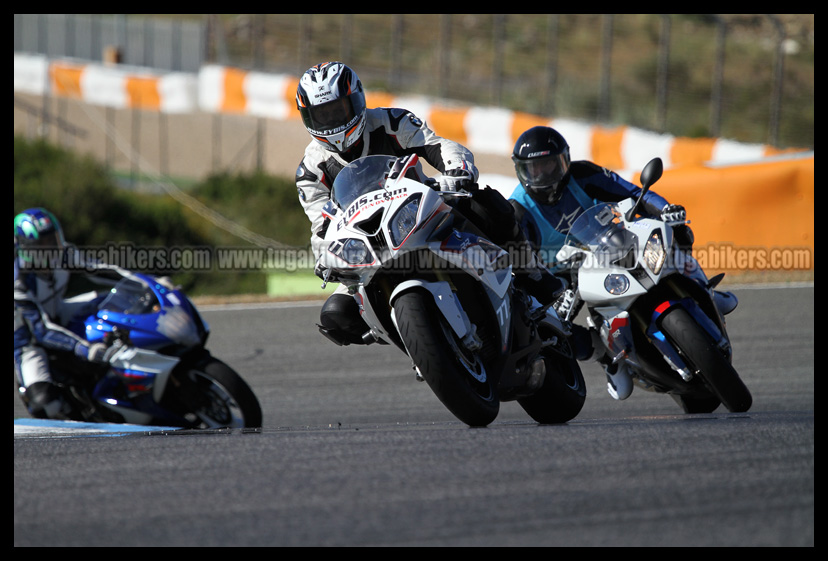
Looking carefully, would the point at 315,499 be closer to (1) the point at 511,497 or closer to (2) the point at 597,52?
(1) the point at 511,497

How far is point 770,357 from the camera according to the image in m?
8.04

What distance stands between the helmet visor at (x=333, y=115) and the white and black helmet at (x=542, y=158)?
120cm

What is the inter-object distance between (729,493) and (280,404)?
488 centimetres

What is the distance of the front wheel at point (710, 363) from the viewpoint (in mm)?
5289

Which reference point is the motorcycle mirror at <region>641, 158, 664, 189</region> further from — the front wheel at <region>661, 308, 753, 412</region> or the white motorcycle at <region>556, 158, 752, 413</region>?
the front wheel at <region>661, 308, 753, 412</region>

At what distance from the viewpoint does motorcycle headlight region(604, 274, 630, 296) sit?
18.7 feet

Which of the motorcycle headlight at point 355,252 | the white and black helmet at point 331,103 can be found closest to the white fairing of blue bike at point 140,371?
the white and black helmet at point 331,103

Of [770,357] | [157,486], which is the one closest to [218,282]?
[770,357]

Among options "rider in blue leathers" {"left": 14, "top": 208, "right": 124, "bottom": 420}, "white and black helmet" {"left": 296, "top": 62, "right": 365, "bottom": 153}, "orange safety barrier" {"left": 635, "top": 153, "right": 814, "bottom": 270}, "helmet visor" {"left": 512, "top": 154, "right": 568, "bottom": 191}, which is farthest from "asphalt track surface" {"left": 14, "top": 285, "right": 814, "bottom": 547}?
"orange safety barrier" {"left": 635, "top": 153, "right": 814, "bottom": 270}

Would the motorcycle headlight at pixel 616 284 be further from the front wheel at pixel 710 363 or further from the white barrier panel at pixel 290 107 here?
the white barrier panel at pixel 290 107

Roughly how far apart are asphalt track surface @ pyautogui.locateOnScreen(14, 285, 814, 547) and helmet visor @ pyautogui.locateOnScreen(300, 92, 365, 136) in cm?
154

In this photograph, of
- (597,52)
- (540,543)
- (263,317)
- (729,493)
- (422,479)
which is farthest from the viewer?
(597,52)

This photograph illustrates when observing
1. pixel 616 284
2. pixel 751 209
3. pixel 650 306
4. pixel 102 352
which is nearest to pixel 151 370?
pixel 102 352
